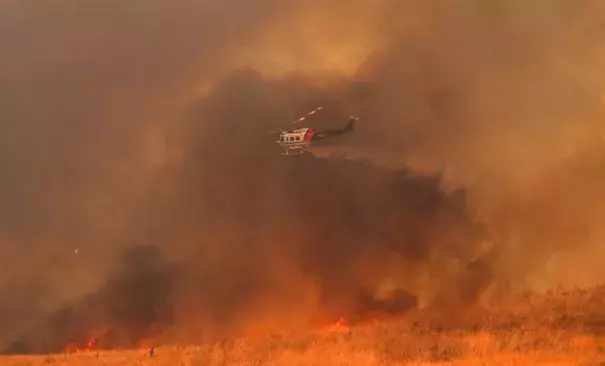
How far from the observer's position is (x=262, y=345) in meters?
5.16

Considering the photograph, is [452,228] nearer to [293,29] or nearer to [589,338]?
[589,338]

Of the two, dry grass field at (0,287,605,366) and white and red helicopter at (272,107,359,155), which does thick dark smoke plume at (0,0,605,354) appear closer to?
white and red helicopter at (272,107,359,155)

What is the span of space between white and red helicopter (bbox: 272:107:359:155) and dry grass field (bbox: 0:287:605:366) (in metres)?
1.59

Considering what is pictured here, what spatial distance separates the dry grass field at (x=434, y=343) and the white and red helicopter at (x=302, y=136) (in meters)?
1.59

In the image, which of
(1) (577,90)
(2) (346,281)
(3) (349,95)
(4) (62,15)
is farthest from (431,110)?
(4) (62,15)

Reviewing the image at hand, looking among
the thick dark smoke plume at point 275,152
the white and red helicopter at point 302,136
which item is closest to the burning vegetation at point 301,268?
the thick dark smoke plume at point 275,152

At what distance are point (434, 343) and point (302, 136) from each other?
6.83 ft

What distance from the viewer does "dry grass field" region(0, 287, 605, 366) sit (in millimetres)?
4902

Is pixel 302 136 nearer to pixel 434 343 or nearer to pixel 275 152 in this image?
pixel 275 152

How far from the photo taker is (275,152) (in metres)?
5.48

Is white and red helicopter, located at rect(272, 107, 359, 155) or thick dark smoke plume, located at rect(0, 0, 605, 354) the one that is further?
white and red helicopter, located at rect(272, 107, 359, 155)

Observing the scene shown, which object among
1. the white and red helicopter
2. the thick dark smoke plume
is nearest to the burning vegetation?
the thick dark smoke plume

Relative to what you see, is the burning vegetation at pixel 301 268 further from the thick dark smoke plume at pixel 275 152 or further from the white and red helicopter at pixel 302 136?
the white and red helicopter at pixel 302 136

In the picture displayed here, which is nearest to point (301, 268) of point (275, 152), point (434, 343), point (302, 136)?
point (275, 152)
